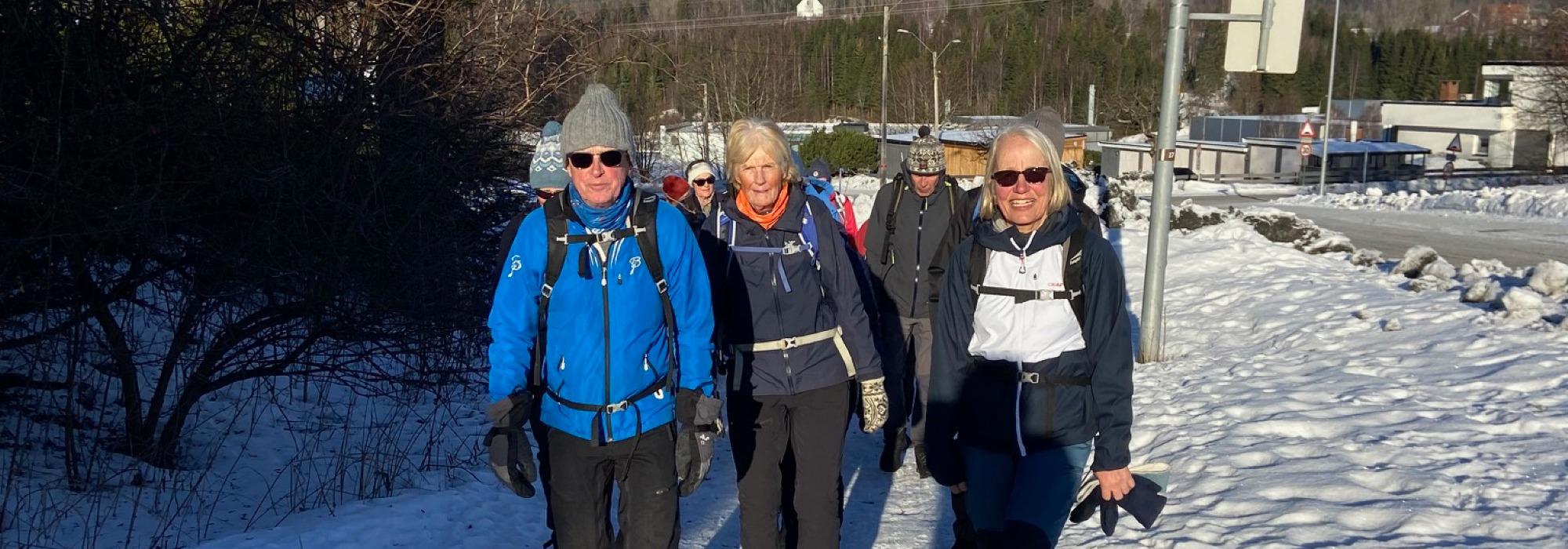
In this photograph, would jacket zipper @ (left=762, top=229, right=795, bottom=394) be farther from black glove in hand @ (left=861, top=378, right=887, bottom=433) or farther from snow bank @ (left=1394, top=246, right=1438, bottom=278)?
snow bank @ (left=1394, top=246, right=1438, bottom=278)

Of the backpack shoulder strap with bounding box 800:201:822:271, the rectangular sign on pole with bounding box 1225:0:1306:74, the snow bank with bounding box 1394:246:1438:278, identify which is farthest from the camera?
the snow bank with bounding box 1394:246:1438:278

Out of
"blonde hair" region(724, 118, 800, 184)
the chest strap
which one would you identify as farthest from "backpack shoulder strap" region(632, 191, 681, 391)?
the chest strap

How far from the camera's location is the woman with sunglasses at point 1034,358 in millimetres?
3488

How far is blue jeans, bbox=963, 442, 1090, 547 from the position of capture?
11.5ft

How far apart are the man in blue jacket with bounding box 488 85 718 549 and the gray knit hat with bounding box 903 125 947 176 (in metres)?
3.04

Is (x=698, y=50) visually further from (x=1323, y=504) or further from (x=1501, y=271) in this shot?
(x=1323, y=504)

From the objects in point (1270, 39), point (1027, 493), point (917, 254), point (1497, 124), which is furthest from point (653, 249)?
point (1497, 124)

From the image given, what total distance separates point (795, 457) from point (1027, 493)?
129 cm

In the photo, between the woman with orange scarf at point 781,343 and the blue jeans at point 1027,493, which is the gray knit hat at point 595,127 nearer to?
the woman with orange scarf at point 781,343

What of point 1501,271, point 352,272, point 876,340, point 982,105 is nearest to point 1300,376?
point 876,340

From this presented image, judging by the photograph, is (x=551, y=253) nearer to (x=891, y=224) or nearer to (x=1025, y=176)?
(x=1025, y=176)

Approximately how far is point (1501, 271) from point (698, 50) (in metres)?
34.4

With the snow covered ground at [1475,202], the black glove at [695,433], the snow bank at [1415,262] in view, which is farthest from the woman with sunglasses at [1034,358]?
the snow covered ground at [1475,202]

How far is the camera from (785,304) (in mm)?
4473
